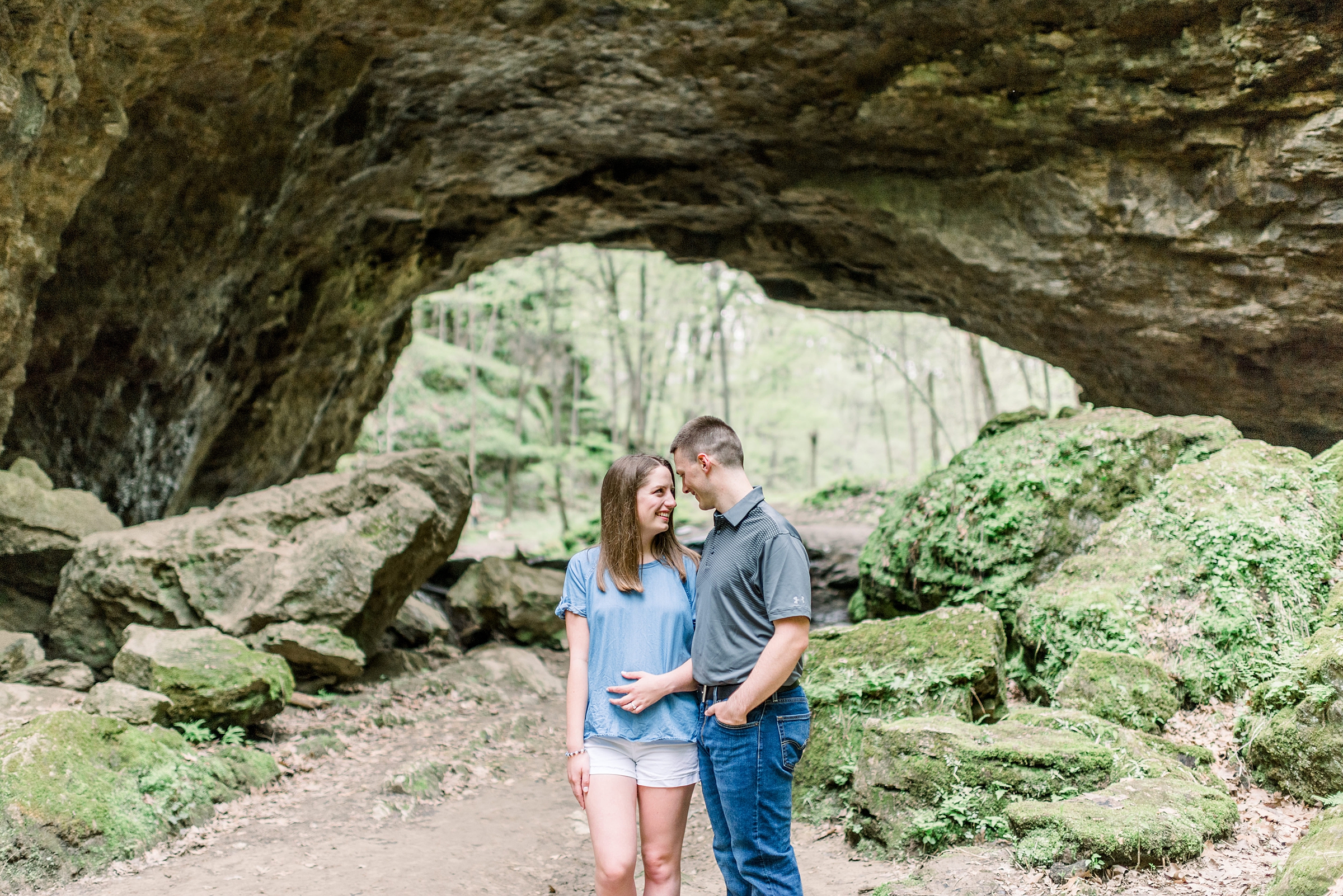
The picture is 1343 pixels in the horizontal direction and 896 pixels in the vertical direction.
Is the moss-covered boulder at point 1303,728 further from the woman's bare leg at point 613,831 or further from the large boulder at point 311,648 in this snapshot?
the large boulder at point 311,648

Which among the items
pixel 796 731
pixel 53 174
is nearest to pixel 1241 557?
pixel 796 731

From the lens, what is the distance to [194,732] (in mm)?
6312

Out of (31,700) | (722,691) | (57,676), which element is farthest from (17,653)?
(722,691)

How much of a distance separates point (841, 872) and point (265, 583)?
6.12m

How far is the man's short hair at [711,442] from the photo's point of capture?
10.9 ft

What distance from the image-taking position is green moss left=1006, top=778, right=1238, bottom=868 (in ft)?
12.4

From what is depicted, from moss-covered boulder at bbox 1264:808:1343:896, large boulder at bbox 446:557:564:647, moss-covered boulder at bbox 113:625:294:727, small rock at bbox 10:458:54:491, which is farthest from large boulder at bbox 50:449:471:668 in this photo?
moss-covered boulder at bbox 1264:808:1343:896

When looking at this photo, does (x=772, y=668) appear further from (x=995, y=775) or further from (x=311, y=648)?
(x=311, y=648)

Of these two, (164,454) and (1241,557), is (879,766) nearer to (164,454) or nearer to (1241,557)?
(1241,557)

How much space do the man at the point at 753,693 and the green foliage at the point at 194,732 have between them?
4695 millimetres

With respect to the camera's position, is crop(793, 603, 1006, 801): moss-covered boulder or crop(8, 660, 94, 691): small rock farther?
crop(8, 660, 94, 691): small rock

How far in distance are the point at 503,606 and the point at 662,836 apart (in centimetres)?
867

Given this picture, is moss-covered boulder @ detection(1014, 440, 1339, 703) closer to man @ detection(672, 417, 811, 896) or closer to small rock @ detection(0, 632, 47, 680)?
man @ detection(672, 417, 811, 896)

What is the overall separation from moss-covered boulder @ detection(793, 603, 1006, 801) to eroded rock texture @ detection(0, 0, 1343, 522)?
Result: 5.73 metres
